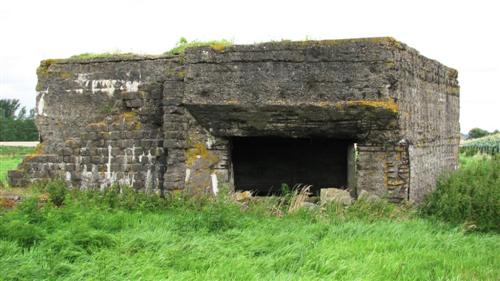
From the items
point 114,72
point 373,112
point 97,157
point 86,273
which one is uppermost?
point 114,72

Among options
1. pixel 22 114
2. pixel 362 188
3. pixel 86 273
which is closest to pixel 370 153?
pixel 362 188

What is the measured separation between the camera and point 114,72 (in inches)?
424

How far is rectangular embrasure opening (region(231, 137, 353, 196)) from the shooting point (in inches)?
527

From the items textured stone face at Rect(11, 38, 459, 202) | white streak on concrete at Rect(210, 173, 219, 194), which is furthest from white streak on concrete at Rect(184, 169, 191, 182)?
white streak on concrete at Rect(210, 173, 219, 194)

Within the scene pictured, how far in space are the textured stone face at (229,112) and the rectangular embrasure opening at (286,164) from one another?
2489 millimetres

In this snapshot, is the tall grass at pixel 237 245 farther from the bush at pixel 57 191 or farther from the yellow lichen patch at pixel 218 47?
the yellow lichen patch at pixel 218 47

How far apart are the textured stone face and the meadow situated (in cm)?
81

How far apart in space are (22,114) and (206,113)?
7003cm

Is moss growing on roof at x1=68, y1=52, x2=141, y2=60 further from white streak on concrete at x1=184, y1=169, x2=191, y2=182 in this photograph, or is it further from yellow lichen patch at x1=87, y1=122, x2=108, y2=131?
white streak on concrete at x1=184, y1=169, x2=191, y2=182

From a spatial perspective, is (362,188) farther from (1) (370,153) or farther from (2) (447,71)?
(2) (447,71)

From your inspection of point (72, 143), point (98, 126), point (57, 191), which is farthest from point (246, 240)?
point (72, 143)

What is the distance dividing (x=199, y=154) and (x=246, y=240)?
3268 millimetres

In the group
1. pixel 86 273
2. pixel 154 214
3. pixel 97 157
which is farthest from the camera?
pixel 97 157

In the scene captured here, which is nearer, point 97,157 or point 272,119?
point 272,119
